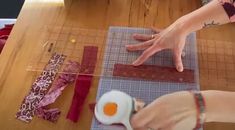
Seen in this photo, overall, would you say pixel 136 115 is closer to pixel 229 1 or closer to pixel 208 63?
pixel 208 63

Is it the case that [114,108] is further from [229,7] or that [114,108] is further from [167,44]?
[229,7]

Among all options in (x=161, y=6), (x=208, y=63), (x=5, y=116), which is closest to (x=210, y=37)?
(x=208, y=63)

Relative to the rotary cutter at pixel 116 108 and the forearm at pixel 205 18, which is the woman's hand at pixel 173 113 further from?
the forearm at pixel 205 18

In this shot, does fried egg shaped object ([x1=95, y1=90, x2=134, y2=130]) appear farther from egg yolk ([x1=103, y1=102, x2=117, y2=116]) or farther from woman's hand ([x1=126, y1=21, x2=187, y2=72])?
woman's hand ([x1=126, y1=21, x2=187, y2=72])

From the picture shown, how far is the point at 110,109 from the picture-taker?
3.04 ft

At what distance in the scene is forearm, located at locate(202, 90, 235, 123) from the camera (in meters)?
0.75

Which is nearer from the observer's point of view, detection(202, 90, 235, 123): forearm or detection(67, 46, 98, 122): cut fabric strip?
detection(202, 90, 235, 123): forearm

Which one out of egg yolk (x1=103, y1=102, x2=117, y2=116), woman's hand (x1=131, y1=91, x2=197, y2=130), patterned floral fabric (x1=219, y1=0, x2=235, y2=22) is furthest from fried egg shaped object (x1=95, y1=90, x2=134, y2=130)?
patterned floral fabric (x1=219, y1=0, x2=235, y2=22)

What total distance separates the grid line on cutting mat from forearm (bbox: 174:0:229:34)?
0.07m

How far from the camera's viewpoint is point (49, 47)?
1.10m

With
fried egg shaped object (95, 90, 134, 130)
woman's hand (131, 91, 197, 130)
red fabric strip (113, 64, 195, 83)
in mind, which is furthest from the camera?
red fabric strip (113, 64, 195, 83)

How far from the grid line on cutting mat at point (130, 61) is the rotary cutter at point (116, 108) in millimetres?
20

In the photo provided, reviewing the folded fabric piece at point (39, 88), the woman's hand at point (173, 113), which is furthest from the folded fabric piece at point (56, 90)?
the woman's hand at point (173, 113)

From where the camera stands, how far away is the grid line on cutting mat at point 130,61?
99 centimetres
